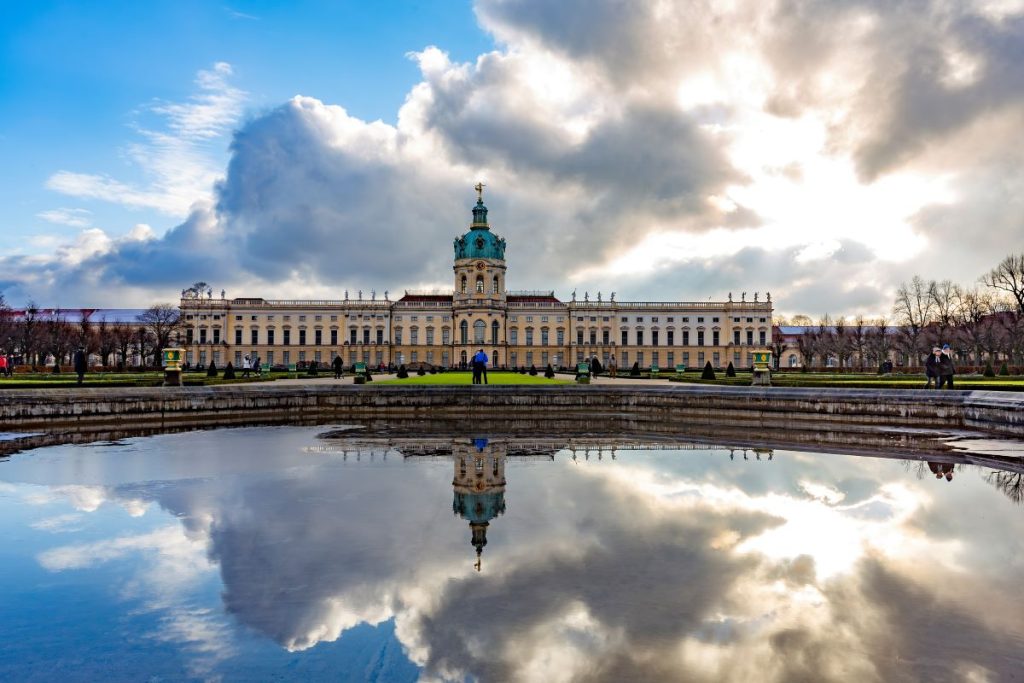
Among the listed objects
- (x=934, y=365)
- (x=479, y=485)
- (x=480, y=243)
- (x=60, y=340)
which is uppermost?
(x=480, y=243)

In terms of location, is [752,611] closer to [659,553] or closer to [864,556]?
[659,553]

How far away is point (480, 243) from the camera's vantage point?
309 feet

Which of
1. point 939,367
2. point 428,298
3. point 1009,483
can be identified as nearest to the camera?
point 1009,483

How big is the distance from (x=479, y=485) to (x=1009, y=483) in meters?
7.43

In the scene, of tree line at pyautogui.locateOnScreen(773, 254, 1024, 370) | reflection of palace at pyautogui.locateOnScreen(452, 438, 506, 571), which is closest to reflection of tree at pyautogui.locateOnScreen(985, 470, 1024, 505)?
reflection of palace at pyautogui.locateOnScreen(452, 438, 506, 571)

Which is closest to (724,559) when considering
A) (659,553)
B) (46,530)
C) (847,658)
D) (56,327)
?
(659,553)

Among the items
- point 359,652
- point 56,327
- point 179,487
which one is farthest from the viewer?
point 56,327

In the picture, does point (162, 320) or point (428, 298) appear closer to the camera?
point (162, 320)

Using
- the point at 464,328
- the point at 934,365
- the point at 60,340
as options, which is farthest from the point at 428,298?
the point at 934,365

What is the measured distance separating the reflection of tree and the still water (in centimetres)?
8

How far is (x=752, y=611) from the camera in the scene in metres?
5.56

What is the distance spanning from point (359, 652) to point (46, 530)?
15.4 ft

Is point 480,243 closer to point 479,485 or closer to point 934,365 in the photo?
point 934,365

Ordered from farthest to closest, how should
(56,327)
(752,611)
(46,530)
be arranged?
(56,327) < (46,530) < (752,611)
